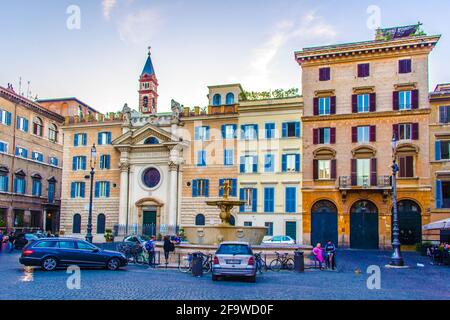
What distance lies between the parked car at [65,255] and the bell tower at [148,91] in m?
35.8

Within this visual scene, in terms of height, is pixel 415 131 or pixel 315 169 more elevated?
pixel 415 131

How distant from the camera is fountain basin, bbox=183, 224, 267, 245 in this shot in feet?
88.9

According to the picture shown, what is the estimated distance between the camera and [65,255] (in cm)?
2120

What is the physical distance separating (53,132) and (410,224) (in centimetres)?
4167

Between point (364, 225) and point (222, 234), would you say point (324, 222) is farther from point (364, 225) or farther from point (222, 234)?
point (222, 234)

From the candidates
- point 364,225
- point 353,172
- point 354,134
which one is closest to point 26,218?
point 353,172

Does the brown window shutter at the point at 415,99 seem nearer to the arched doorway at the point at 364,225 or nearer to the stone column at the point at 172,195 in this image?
the arched doorway at the point at 364,225

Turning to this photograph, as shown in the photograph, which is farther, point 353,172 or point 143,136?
point 143,136

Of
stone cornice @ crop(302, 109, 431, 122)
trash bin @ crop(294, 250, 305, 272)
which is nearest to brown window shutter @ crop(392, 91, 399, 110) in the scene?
stone cornice @ crop(302, 109, 431, 122)

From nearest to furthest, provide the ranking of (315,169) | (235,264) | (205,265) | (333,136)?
(235,264)
(205,265)
(333,136)
(315,169)

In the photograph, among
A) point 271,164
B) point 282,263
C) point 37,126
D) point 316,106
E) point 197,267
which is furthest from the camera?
point 37,126

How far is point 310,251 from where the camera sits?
84.1ft

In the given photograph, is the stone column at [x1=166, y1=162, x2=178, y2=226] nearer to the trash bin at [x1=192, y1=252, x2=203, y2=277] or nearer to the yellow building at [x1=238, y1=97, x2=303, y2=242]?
the yellow building at [x1=238, y1=97, x2=303, y2=242]

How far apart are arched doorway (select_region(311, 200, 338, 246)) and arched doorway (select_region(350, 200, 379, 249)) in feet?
4.96
